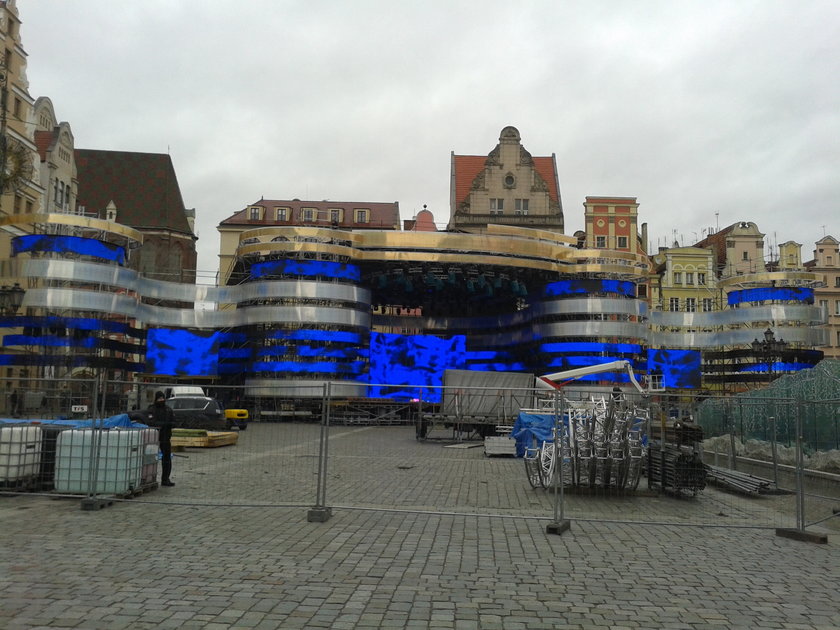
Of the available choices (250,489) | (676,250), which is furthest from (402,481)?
(676,250)

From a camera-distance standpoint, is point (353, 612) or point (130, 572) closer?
point (353, 612)

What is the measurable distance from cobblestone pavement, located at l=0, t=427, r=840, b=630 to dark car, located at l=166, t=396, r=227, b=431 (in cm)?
1789

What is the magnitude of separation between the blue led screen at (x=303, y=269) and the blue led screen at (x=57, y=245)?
37.4 ft

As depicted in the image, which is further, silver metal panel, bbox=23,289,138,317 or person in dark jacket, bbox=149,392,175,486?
silver metal panel, bbox=23,289,138,317

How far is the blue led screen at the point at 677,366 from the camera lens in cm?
6331

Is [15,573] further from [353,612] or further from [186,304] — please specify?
[186,304]

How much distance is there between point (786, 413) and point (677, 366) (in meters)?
51.2

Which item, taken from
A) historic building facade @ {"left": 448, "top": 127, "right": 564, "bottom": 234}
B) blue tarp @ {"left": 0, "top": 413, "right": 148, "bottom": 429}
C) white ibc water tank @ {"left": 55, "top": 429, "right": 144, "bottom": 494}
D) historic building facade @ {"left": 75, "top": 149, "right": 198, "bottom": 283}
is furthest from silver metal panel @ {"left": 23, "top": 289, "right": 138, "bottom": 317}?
white ibc water tank @ {"left": 55, "top": 429, "right": 144, "bottom": 494}

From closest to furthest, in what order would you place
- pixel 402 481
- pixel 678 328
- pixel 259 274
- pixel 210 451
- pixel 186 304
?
1. pixel 402 481
2. pixel 210 451
3. pixel 259 274
4. pixel 186 304
5. pixel 678 328

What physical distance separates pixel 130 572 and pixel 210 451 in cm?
1412

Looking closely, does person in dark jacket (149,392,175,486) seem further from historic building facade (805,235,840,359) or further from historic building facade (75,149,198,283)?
historic building facade (805,235,840,359)

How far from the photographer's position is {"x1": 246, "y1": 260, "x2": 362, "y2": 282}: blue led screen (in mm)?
55188

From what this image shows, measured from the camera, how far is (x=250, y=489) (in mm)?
11641

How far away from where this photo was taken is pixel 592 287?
5894cm
